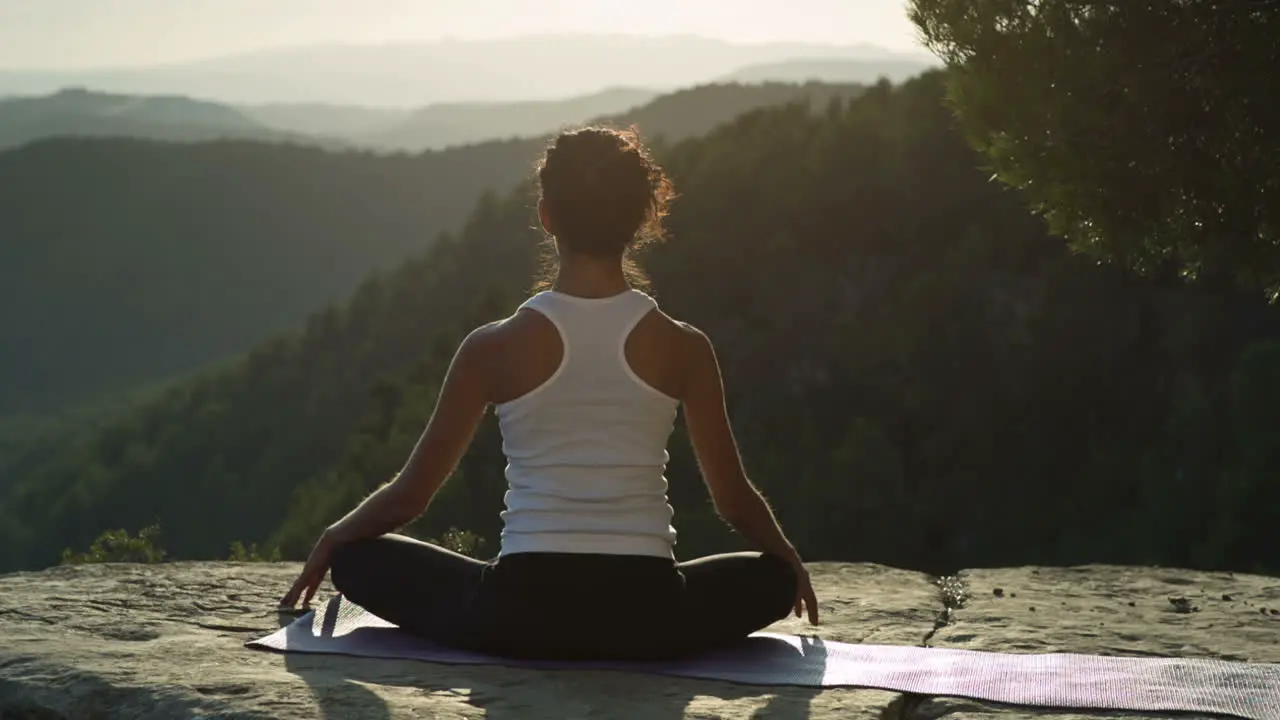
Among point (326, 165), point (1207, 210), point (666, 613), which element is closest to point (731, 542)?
point (1207, 210)

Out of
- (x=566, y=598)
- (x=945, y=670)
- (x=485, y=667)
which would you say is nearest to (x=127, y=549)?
(x=485, y=667)

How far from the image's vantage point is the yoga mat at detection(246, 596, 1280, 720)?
3406mm

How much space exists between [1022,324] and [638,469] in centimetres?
2575

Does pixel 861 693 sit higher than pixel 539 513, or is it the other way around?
pixel 539 513

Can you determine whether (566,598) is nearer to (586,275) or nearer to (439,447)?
(439,447)

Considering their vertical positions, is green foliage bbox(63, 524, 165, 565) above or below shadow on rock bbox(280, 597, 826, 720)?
below

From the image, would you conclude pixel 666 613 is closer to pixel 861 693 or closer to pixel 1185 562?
pixel 861 693

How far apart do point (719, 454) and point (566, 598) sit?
54 centimetres

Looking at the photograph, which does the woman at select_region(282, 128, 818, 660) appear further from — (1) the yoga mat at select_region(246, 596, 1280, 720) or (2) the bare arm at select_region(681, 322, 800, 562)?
(1) the yoga mat at select_region(246, 596, 1280, 720)

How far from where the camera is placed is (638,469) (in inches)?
137

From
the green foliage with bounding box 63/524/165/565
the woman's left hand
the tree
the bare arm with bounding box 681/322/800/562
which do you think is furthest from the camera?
the green foliage with bounding box 63/524/165/565

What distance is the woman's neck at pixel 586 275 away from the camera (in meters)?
3.48

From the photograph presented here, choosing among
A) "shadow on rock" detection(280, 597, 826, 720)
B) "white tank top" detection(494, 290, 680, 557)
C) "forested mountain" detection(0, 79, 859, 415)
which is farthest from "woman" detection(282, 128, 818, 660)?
"forested mountain" detection(0, 79, 859, 415)

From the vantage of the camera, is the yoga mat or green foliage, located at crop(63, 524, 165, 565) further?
green foliage, located at crop(63, 524, 165, 565)
